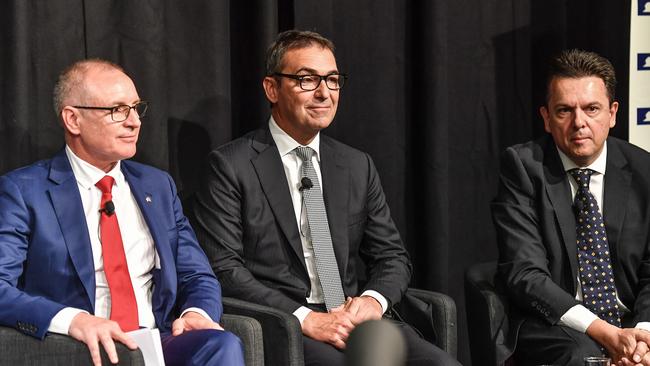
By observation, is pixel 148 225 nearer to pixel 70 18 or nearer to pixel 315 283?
pixel 315 283

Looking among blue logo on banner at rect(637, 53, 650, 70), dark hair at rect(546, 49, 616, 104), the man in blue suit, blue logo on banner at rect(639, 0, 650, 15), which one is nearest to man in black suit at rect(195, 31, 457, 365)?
the man in blue suit

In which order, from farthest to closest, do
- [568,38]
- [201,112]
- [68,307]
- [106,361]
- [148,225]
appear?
[568,38] < [201,112] < [148,225] < [68,307] < [106,361]

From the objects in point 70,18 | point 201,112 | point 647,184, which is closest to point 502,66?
point 647,184

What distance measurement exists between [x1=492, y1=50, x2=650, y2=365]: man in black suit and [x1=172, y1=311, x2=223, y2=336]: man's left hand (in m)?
1.15

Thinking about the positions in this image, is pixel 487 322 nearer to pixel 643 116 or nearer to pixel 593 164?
pixel 593 164

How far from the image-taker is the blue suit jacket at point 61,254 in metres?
2.91

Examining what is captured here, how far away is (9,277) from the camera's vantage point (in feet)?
9.57

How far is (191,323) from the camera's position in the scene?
10.1ft

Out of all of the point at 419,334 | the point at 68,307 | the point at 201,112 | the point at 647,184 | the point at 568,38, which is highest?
the point at 568,38

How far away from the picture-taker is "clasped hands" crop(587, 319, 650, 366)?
3219 millimetres

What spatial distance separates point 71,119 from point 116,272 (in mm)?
547

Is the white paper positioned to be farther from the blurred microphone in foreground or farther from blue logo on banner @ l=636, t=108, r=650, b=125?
blue logo on banner @ l=636, t=108, r=650, b=125

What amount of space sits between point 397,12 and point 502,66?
59cm

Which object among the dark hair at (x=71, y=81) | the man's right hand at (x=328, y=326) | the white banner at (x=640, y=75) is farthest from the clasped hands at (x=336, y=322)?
the white banner at (x=640, y=75)
